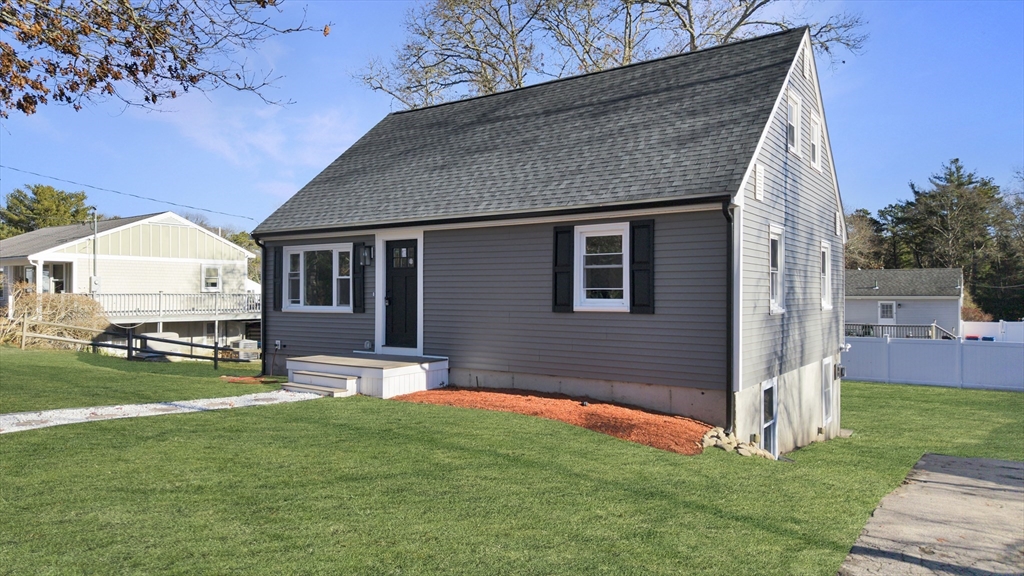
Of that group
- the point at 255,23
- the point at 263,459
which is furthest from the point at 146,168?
the point at 263,459

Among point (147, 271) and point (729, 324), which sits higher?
point (147, 271)

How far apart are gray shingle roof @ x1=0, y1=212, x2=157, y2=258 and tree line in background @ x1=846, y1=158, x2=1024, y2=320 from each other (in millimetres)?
48232

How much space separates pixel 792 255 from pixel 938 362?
1331 cm

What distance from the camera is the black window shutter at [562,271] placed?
10.9m

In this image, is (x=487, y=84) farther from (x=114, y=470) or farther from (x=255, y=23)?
(x=114, y=470)

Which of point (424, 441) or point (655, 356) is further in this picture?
point (655, 356)

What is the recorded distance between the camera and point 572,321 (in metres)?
11.0

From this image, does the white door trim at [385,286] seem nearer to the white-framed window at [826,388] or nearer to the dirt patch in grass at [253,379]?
the dirt patch in grass at [253,379]

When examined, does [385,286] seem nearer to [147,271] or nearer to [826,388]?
[826,388]

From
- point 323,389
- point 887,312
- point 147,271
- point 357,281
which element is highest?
point 147,271

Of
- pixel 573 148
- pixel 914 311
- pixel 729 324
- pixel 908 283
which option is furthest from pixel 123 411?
pixel 908 283

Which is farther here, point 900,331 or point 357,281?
point 900,331

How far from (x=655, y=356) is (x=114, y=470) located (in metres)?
7.10

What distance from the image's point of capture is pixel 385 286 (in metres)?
13.1
